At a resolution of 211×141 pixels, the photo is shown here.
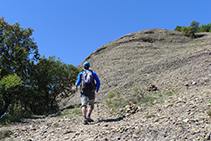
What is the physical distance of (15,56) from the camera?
16.5 metres

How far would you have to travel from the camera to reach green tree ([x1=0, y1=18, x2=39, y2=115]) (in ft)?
51.2

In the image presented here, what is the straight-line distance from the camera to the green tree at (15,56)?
51.2 feet

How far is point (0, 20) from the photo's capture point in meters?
17.2

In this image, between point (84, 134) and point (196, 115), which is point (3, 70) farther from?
point (196, 115)

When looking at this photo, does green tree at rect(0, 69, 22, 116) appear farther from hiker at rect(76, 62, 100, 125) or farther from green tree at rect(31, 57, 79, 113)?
hiker at rect(76, 62, 100, 125)

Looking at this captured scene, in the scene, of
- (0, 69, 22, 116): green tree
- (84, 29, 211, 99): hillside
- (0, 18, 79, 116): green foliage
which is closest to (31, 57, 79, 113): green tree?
(0, 18, 79, 116): green foliage

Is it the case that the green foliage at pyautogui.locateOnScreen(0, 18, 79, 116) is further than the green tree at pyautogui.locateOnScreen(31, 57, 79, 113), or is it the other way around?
the green tree at pyautogui.locateOnScreen(31, 57, 79, 113)

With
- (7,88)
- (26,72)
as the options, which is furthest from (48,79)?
(7,88)

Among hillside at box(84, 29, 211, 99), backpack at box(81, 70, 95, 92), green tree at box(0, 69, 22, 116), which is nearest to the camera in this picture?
backpack at box(81, 70, 95, 92)

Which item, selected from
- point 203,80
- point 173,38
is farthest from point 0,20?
point 173,38

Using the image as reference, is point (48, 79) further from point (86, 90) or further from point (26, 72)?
point (86, 90)

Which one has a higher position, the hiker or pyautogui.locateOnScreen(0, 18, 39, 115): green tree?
pyautogui.locateOnScreen(0, 18, 39, 115): green tree

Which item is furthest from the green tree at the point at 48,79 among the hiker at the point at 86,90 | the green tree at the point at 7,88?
the hiker at the point at 86,90

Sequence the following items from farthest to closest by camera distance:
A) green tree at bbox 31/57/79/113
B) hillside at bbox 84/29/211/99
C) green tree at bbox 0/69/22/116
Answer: green tree at bbox 31/57/79/113, hillside at bbox 84/29/211/99, green tree at bbox 0/69/22/116
